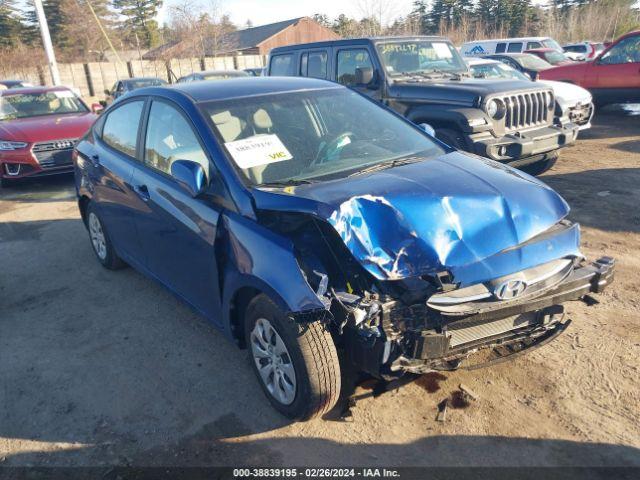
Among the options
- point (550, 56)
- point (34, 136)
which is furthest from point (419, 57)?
point (550, 56)

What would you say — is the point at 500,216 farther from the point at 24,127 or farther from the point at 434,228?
the point at 24,127

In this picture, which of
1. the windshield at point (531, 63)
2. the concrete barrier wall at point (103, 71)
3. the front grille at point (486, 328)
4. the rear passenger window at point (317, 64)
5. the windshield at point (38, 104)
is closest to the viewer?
the front grille at point (486, 328)

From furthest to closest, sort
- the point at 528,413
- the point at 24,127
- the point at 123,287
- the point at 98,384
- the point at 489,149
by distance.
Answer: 1. the point at 24,127
2. the point at 489,149
3. the point at 123,287
4. the point at 98,384
5. the point at 528,413

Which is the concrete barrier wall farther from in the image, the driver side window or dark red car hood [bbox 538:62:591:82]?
the driver side window

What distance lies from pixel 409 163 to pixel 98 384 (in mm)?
2585

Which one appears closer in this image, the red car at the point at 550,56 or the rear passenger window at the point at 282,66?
the rear passenger window at the point at 282,66

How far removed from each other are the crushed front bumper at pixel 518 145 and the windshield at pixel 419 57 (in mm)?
1820

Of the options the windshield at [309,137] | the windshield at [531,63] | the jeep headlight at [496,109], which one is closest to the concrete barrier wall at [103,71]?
the windshield at [531,63]

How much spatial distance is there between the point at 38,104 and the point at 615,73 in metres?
12.3

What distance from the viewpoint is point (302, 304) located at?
252 centimetres

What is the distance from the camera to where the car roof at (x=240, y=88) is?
370cm

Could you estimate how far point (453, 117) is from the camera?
6520mm

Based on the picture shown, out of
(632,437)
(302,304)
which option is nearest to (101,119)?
(302,304)

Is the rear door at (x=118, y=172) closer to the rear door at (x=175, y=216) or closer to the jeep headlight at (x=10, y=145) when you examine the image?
the rear door at (x=175, y=216)
